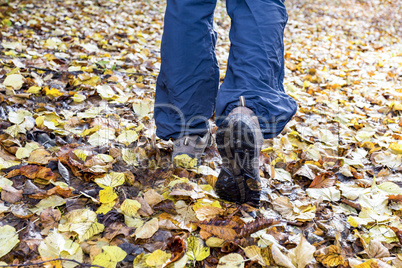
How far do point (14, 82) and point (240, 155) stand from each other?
1.51 metres

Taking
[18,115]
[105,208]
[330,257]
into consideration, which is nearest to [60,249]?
[105,208]

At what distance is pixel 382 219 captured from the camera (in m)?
1.21

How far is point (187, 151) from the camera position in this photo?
1.52 meters

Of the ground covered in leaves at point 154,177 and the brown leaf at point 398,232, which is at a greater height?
the brown leaf at point 398,232

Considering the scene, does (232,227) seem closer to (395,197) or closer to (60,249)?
(60,249)

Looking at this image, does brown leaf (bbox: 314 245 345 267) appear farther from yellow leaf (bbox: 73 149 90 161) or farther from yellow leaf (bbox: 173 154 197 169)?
yellow leaf (bbox: 73 149 90 161)

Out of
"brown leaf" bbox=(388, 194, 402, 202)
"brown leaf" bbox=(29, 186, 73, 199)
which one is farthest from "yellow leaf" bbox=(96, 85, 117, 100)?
"brown leaf" bbox=(388, 194, 402, 202)

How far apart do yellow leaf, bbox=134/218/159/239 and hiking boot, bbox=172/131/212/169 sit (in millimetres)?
418

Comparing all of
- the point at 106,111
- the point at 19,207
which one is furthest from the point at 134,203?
the point at 106,111

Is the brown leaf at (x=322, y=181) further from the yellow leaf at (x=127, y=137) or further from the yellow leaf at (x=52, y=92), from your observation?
the yellow leaf at (x=52, y=92)

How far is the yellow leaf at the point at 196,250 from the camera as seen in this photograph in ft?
3.37

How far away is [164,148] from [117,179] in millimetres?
397

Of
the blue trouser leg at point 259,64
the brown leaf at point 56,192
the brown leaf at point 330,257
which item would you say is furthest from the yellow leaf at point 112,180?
the brown leaf at point 330,257

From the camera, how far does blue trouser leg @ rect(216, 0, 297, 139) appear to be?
3.74 ft
